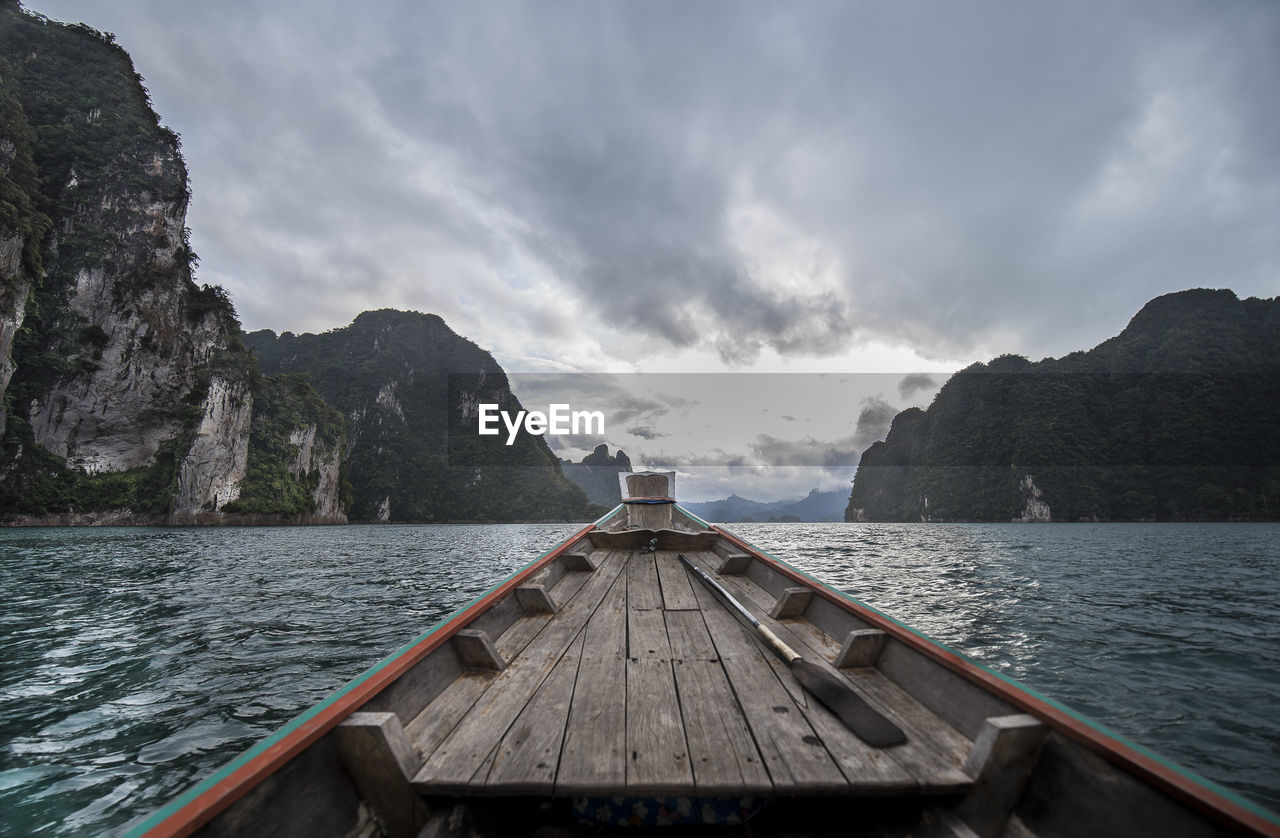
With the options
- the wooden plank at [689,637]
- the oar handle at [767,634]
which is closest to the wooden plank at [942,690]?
the oar handle at [767,634]

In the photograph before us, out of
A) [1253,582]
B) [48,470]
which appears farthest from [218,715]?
[48,470]

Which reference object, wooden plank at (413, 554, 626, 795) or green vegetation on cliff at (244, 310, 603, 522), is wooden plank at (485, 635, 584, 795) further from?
green vegetation on cliff at (244, 310, 603, 522)

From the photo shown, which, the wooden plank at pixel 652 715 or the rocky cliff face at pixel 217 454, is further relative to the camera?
the rocky cliff face at pixel 217 454

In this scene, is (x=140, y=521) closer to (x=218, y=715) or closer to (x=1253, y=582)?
(x=218, y=715)

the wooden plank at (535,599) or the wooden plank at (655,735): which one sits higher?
the wooden plank at (535,599)

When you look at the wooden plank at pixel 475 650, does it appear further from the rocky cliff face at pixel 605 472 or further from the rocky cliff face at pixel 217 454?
the rocky cliff face at pixel 605 472

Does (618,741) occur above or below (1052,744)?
below

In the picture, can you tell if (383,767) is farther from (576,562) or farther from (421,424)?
(421,424)
